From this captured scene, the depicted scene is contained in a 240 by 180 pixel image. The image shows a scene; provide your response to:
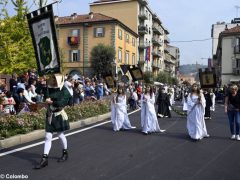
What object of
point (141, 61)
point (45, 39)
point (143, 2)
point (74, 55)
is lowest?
point (45, 39)

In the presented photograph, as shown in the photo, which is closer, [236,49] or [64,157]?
[64,157]

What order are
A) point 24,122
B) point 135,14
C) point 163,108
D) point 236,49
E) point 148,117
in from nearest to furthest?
point 24,122
point 148,117
point 163,108
point 236,49
point 135,14

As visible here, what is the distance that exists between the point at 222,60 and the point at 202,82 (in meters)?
48.7

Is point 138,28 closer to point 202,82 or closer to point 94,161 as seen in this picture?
point 202,82

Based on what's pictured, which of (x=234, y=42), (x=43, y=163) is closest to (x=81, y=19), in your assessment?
(x=234, y=42)

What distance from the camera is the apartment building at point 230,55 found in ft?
200

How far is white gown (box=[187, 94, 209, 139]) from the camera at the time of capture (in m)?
10.6

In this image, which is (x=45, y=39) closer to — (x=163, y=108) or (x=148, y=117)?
(x=148, y=117)

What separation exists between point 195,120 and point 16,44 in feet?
22.6

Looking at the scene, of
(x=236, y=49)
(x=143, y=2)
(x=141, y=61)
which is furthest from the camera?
(x=141, y=61)

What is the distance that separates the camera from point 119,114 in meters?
12.6

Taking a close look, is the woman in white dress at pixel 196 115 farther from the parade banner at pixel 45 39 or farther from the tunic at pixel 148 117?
the parade banner at pixel 45 39

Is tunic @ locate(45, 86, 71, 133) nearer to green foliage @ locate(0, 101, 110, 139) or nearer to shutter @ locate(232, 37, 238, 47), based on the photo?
green foliage @ locate(0, 101, 110, 139)

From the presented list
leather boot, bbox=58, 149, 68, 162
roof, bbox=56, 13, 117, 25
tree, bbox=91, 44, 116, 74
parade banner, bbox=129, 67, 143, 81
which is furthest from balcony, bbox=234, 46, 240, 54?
leather boot, bbox=58, 149, 68, 162
